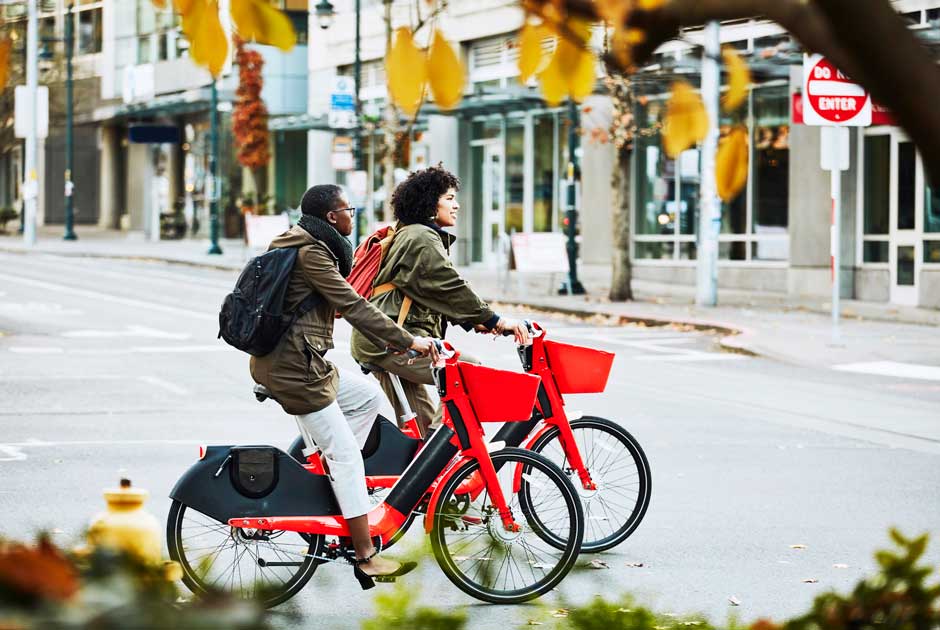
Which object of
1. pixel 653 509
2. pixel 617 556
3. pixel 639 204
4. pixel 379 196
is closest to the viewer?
pixel 617 556

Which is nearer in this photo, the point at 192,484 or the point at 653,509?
the point at 192,484

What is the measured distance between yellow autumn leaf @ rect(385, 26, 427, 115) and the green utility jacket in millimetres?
4470

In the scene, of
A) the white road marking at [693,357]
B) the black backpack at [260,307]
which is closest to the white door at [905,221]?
the white road marking at [693,357]

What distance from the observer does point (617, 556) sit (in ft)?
25.2

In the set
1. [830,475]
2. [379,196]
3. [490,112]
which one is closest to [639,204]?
[490,112]

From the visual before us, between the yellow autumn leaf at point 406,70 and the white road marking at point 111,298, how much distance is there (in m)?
19.4

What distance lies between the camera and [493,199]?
127 ft

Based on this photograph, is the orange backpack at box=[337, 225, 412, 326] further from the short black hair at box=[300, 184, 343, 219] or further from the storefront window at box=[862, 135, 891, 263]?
the storefront window at box=[862, 135, 891, 263]

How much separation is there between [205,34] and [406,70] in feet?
1.46

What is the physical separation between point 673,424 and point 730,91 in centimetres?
904

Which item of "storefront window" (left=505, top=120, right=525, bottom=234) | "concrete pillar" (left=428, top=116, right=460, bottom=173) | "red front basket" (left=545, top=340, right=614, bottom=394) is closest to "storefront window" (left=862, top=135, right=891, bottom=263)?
"storefront window" (left=505, top=120, right=525, bottom=234)

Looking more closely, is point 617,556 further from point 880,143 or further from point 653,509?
point 880,143

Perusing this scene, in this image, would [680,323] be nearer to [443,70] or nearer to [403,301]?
[403,301]

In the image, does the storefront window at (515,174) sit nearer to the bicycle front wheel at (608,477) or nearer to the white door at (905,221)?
the white door at (905,221)
